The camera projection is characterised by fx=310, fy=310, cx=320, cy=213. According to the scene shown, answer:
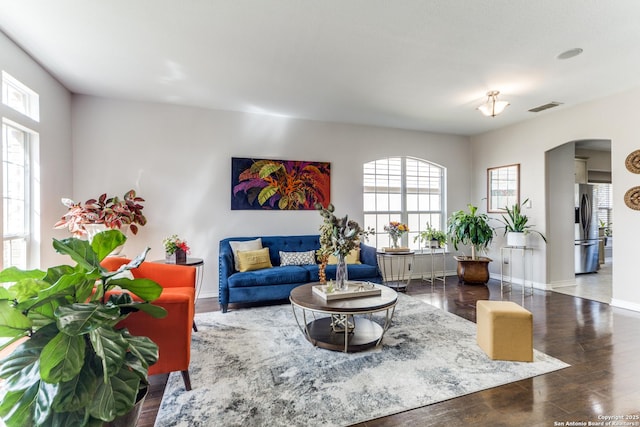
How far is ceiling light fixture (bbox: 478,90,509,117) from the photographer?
3.88 metres

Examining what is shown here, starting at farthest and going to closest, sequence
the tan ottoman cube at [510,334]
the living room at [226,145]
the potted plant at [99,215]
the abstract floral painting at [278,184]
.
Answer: the abstract floral painting at [278,184]
the living room at [226,145]
the potted plant at [99,215]
the tan ottoman cube at [510,334]

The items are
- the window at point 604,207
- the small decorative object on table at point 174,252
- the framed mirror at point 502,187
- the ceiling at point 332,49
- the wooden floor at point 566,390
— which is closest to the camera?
the wooden floor at point 566,390

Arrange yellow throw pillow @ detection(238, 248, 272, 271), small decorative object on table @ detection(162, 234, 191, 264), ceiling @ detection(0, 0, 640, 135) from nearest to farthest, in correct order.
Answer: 1. ceiling @ detection(0, 0, 640, 135)
2. small decorative object on table @ detection(162, 234, 191, 264)
3. yellow throw pillow @ detection(238, 248, 272, 271)

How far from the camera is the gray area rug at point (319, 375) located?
1979 mm

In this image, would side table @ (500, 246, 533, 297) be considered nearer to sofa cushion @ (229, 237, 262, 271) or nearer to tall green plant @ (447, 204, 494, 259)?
tall green plant @ (447, 204, 494, 259)

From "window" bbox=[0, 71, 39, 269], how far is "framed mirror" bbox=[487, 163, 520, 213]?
272 inches

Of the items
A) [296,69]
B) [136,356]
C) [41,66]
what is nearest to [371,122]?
[296,69]

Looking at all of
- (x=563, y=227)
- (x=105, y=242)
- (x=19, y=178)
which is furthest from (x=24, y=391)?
(x=563, y=227)

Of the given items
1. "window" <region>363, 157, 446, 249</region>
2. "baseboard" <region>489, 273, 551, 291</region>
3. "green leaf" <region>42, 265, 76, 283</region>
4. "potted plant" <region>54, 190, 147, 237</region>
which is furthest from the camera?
"window" <region>363, 157, 446, 249</region>

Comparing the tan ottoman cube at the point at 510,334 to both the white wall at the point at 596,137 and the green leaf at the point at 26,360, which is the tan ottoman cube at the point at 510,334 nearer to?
the white wall at the point at 596,137

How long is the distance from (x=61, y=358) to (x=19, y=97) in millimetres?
3317

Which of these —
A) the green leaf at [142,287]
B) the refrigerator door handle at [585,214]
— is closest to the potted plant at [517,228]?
the refrigerator door handle at [585,214]

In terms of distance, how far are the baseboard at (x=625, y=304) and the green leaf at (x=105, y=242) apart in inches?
223

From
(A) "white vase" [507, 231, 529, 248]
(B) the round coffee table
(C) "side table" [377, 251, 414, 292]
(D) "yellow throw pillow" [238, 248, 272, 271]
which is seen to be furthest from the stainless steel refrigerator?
(D) "yellow throw pillow" [238, 248, 272, 271]
